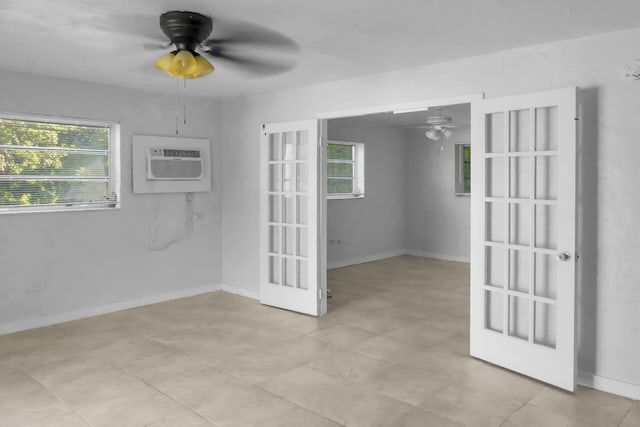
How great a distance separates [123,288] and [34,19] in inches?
120

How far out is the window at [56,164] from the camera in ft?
14.9

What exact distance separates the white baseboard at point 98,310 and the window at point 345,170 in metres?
2.72

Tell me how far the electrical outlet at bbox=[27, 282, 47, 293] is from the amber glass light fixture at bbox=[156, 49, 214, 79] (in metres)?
2.72

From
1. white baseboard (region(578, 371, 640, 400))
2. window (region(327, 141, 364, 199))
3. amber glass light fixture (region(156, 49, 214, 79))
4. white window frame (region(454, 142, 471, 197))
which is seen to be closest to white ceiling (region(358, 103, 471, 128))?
white window frame (region(454, 142, 471, 197))

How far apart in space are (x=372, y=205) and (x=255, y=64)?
4750mm

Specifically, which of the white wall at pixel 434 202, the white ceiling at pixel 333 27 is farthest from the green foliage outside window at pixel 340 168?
the white ceiling at pixel 333 27

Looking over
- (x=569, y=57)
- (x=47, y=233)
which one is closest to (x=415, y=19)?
(x=569, y=57)

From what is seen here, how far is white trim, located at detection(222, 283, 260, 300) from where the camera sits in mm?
5792

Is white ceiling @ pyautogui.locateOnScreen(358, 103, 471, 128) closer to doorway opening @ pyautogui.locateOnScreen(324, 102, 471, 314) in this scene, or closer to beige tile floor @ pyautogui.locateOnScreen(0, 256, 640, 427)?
doorway opening @ pyautogui.locateOnScreen(324, 102, 471, 314)

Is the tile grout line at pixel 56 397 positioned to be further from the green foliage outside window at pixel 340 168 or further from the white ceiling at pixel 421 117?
the green foliage outside window at pixel 340 168

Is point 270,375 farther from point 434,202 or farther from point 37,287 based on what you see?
point 434,202

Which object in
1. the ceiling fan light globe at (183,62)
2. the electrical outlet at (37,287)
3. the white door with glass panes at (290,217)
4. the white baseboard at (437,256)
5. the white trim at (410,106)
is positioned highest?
the ceiling fan light globe at (183,62)

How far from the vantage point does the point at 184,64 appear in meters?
3.13

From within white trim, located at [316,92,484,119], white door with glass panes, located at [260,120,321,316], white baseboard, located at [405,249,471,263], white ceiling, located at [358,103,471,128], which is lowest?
white baseboard, located at [405,249,471,263]
